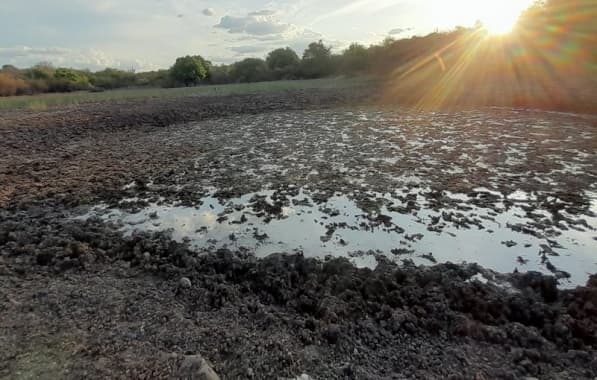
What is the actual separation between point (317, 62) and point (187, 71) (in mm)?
21608

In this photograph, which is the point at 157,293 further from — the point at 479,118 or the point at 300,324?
the point at 479,118

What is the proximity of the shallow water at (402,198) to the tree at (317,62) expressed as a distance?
45.1 metres

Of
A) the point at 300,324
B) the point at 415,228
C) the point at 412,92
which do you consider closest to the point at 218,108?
the point at 412,92

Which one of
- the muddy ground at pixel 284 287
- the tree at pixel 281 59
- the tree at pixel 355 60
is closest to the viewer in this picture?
the muddy ground at pixel 284 287

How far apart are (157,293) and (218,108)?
638 inches

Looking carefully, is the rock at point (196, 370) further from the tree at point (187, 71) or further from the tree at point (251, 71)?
the tree at point (187, 71)

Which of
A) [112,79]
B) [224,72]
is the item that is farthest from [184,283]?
[112,79]

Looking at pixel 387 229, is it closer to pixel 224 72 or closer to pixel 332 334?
pixel 332 334

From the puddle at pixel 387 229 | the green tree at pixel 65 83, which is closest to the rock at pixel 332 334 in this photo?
the puddle at pixel 387 229

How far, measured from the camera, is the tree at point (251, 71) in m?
56.1

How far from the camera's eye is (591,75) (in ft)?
56.0

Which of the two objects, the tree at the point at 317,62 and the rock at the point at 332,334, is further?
the tree at the point at 317,62

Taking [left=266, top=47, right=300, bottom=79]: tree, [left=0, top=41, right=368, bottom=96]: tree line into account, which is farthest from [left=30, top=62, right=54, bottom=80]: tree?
[left=266, top=47, right=300, bottom=79]: tree

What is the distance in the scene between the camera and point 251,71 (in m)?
57.7
